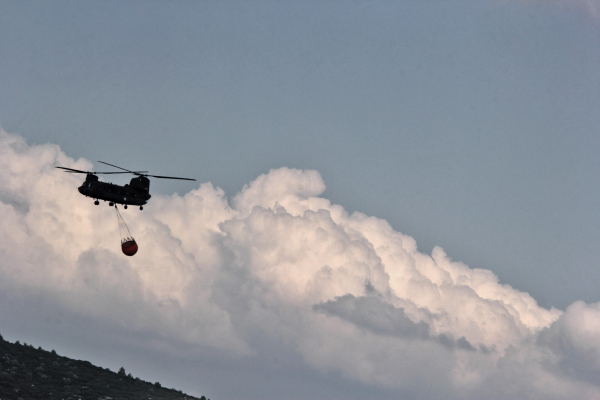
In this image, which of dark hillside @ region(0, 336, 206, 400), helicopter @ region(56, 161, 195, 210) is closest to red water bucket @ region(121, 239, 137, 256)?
helicopter @ region(56, 161, 195, 210)

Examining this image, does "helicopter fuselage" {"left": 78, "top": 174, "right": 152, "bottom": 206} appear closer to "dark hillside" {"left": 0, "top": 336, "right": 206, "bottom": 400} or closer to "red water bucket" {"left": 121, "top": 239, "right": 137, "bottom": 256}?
"red water bucket" {"left": 121, "top": 239, "right": 137, "bottom": 256}

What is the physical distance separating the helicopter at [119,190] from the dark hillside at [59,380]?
105 ft

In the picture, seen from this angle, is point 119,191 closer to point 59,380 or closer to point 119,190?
point 119,190

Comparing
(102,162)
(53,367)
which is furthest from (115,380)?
(102,162)

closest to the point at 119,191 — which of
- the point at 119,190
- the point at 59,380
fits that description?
the point at 119,190

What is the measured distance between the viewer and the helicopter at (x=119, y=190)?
7269 centimetres

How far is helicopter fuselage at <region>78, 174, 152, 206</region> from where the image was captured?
2862 inches

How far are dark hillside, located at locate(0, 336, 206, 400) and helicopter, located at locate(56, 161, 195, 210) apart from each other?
31869 millimetres

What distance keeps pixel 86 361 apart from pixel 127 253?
2409 inches

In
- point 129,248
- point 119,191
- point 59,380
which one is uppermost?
point 119,191

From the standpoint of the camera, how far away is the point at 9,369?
98.4 meters

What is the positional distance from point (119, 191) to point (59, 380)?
40.9 metres

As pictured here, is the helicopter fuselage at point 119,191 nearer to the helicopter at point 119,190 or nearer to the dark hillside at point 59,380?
the helicopter at point 119,190

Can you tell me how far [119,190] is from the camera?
247 feet
